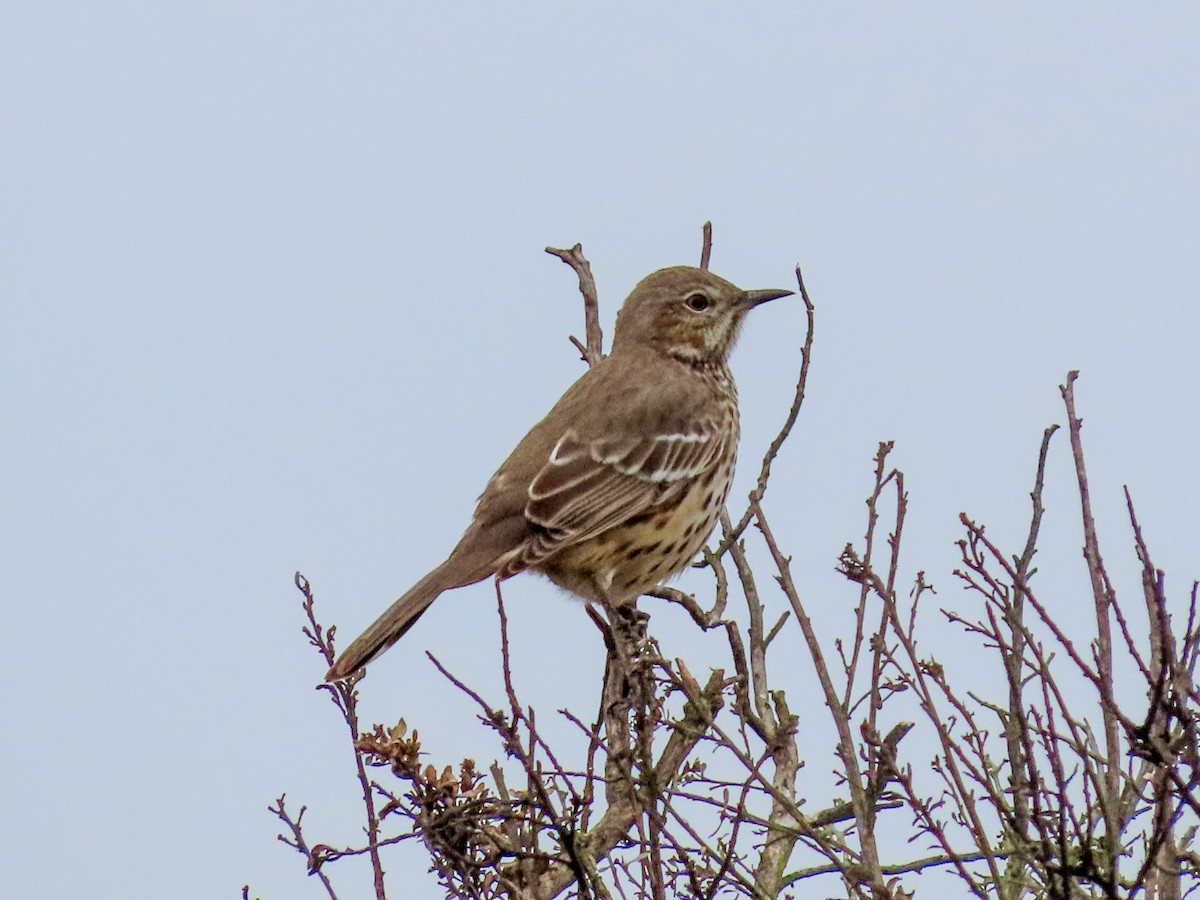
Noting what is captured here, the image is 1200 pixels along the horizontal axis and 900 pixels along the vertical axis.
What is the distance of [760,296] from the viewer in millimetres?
8859

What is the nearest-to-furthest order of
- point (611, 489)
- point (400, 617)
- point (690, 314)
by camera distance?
point (400, 617) → point (611, 489) → point (690, 314)

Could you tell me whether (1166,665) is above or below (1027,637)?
below

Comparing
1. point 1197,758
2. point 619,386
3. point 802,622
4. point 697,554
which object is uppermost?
point 619,386

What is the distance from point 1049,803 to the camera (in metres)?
4.52

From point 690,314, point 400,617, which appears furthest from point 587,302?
point 400,617

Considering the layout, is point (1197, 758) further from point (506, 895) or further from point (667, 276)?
point (667, 276)

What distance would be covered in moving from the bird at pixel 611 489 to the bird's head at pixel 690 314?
10cm

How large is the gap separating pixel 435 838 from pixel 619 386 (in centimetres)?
384

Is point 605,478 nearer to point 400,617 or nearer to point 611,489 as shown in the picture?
point 611,489

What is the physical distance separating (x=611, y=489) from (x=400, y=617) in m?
1.46

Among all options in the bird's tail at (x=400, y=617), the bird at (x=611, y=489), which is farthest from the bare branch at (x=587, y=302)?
the bird's tail at (x=400, y=617)

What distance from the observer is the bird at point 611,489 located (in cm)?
720

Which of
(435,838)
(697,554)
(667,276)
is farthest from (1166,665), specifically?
(667,276)

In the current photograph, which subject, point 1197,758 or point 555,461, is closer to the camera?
point 1197,758
